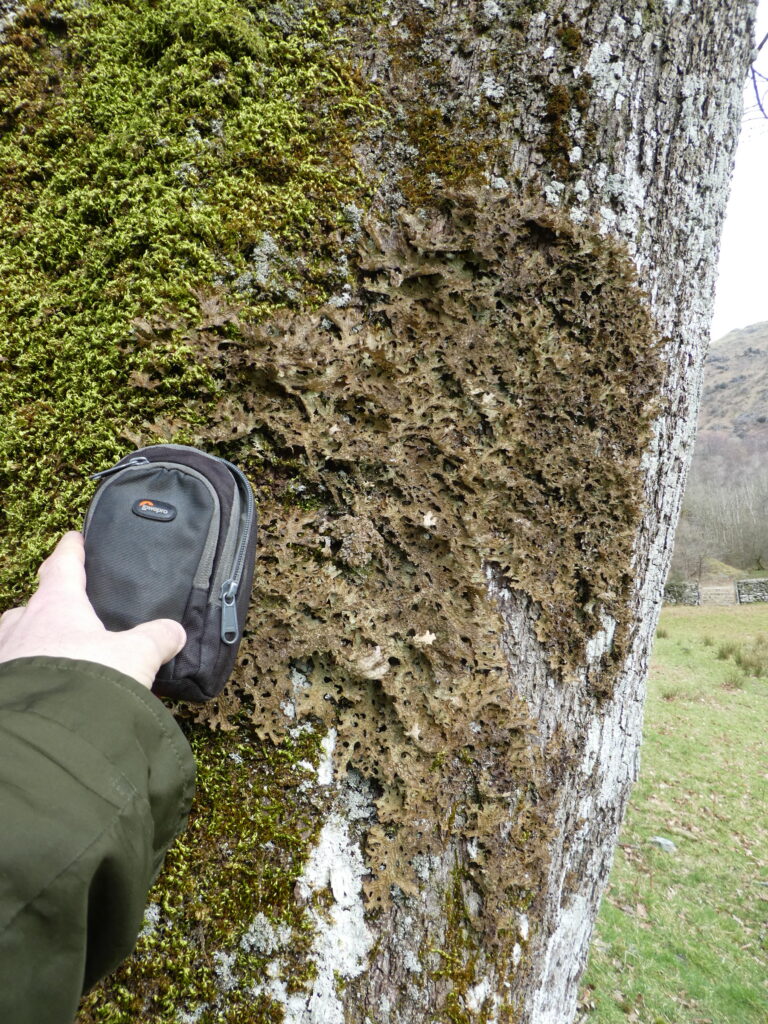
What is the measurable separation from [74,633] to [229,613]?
0.32 meters

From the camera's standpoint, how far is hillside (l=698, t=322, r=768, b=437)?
61.8m

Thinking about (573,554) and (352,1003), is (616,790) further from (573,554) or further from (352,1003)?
(352,1003)

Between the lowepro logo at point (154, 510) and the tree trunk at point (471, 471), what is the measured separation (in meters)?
0.28

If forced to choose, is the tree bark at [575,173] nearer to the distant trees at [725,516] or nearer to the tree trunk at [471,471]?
the tree trunk at [471,471]

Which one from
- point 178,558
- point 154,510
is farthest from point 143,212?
point 178,558

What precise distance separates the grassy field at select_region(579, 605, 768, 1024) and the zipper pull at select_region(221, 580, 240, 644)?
380 centimetres

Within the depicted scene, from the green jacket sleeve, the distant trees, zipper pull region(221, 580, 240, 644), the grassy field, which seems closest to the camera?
the green jacket sleeve

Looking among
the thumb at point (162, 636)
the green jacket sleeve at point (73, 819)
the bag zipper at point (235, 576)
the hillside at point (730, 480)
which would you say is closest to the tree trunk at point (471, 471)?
the bag zipper at point (235, 576)

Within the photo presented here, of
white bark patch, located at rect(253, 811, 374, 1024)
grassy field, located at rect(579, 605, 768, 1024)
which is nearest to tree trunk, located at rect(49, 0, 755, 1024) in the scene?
white bark patch, located at rect(253, 811, 374, 1024)

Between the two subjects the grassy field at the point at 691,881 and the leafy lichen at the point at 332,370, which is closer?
the leafy lichen at the point at 332,370

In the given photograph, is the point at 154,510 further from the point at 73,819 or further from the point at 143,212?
the point at 143,212

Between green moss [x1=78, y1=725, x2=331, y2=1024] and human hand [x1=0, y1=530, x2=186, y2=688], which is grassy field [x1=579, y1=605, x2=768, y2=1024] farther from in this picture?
human hand [x1=0, y1=530, x2=186, y2=688]

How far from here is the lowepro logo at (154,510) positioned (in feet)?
4.35

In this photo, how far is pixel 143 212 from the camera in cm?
162
